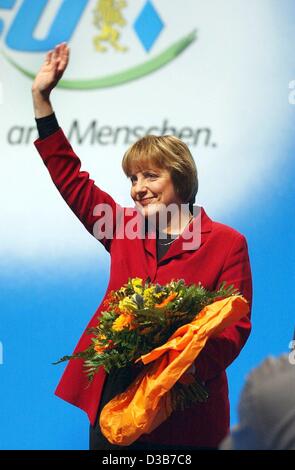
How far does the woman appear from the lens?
280 centimetres

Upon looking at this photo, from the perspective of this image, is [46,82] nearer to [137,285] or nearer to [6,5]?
[137,285]

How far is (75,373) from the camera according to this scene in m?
2.94

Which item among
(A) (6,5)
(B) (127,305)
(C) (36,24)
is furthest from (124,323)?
(A) (6,5)

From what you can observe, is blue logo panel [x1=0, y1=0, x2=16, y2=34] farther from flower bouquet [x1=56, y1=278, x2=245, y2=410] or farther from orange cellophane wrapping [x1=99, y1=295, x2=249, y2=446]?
orange cellophane wrapping [x1=99, y1=295, x2=249, y2=446]

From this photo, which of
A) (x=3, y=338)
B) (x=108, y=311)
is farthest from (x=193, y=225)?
(x=3, y=338)

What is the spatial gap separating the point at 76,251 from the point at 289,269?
0.93 meters

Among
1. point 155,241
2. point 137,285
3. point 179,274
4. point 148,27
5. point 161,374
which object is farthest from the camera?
point 148,27

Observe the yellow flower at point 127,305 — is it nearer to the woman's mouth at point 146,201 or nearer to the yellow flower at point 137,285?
the yellow flower at point 137,285

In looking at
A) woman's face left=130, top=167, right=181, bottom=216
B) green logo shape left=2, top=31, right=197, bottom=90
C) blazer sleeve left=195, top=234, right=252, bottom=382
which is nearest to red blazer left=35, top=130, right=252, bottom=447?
blazer sleeve left=195, top=234, right=252, bottom=382

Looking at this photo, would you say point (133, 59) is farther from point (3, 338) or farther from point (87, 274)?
point (3, 338)

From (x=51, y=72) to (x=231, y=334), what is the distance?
3.21ft

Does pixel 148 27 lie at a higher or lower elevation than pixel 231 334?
higher

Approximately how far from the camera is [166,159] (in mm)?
2949

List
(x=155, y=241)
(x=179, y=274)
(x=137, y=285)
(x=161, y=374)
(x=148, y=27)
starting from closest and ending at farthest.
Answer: (x=161, y=374), (x=137, y=285), (x=179, y=274), (x=155, y=241), (x=148, y=27)
